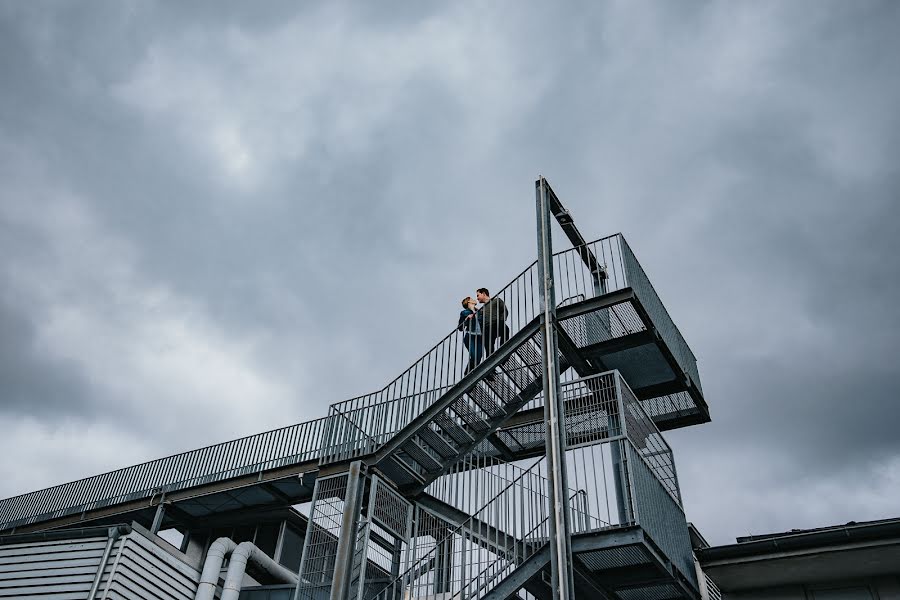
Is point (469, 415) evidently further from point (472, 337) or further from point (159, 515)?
point (159, 515)

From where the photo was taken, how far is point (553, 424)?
12188 mm

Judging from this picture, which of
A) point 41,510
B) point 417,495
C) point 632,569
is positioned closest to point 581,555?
point 632,569

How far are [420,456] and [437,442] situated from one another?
0.54m

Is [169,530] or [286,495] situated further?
[169,530]

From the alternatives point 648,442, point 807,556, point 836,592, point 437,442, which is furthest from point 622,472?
point 836,592

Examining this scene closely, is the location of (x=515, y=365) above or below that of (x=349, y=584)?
above

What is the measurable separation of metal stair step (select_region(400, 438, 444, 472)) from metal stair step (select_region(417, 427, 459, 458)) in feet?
0.55

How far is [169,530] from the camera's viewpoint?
19906 mm

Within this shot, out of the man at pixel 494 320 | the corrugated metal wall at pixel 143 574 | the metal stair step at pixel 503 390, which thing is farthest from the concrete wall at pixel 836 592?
the corrugated metal wall at pixel 143 574

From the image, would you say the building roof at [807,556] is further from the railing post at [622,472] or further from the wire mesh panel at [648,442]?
the railing post at [622,472]

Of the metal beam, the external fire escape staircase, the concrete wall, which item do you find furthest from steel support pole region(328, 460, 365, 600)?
the concrete wall

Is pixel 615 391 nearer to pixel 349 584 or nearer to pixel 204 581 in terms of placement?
pixel 349 584

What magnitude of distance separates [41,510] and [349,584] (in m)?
16.4

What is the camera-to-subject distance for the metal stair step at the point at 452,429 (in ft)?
47.7
